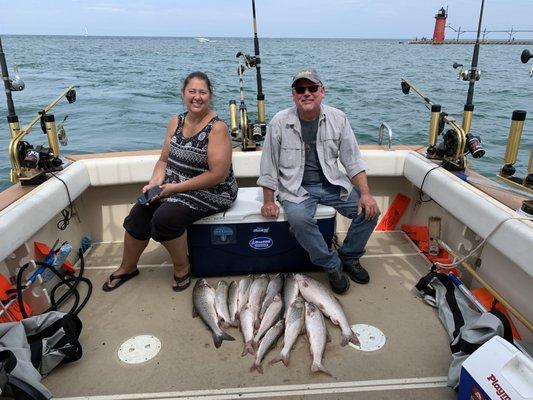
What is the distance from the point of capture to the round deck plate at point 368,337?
232 centimetres

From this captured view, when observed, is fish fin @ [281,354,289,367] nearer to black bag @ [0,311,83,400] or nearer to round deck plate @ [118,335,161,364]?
round deck plate @ [118,335,161,364]

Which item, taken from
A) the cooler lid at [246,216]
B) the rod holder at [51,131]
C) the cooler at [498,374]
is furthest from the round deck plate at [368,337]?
the rod holder at [51,131]

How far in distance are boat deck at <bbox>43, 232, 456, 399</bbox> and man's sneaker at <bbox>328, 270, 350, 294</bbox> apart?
6 cm

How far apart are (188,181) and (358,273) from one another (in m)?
1.36

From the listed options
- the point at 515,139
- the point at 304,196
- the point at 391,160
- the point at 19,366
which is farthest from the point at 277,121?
the point at 19,366

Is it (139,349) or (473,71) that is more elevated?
(473,71)

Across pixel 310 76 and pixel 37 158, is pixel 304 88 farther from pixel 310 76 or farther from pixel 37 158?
pixel 37 158

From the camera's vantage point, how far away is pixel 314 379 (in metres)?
2.10

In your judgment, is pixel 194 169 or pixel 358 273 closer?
pixel 194 169

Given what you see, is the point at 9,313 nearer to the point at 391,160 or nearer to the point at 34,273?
the point at 34,273

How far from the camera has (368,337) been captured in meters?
2.40

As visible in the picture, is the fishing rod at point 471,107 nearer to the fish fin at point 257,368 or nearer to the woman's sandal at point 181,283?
the fish fin at point 257,368

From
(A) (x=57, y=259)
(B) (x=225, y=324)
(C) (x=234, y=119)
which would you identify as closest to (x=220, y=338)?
(B) (x=225, y=324)

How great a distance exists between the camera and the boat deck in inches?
80.8
